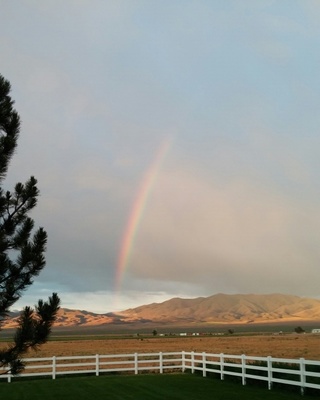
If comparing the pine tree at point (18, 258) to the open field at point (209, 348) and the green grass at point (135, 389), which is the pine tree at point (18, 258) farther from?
the open field at point (209, 348)

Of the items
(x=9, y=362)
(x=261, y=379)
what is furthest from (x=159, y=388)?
(x=9, y=362)

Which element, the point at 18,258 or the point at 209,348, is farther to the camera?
the point at 209,348

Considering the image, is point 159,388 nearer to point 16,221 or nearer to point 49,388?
point 49,388

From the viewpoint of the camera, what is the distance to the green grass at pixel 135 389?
16136 millimetres

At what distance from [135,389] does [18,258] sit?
10677 millimetres

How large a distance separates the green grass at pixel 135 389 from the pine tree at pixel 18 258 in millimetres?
8026

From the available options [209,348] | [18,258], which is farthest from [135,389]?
[209,348]

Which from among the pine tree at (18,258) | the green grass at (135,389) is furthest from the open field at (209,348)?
the pine tree at (18,258)

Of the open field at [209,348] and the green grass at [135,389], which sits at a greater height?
the open field at [209,348]

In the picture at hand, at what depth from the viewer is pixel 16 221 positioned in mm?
9516

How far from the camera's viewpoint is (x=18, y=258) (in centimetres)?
907

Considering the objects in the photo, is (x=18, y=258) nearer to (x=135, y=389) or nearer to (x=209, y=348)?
(x=135, y=389)

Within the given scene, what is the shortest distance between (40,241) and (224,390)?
10.9 m

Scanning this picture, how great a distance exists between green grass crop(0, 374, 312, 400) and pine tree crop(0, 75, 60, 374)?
8026 mm
